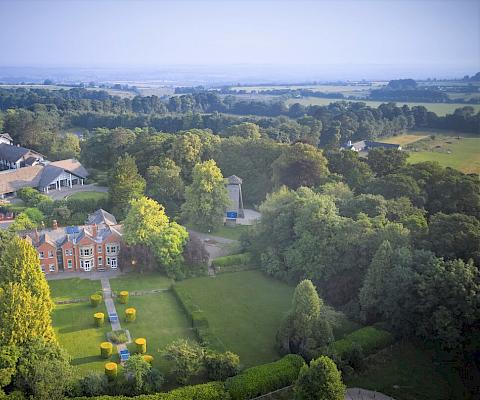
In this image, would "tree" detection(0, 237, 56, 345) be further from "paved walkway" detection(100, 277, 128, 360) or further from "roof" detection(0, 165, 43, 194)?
"roof" detection(0, 165, 43, 194)

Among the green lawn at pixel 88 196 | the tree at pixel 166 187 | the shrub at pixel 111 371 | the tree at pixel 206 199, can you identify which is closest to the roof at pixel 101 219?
the tree at pixel 206 199

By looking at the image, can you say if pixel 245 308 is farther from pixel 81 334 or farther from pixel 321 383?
pixel 321 383

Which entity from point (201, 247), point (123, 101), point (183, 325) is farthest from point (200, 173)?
point (123, 101)

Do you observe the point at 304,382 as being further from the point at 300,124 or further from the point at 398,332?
the point at 300,124

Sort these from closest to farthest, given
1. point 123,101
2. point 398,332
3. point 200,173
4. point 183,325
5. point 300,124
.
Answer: point 398,332, point 183,325, point 200,173, point 300,124, point 123,101

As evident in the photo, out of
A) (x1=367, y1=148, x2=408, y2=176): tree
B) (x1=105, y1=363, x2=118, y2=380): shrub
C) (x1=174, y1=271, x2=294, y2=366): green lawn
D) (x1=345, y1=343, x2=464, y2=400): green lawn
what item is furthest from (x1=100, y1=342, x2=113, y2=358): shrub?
(x1=367, y1=148, x2=408, y2=176): tree
